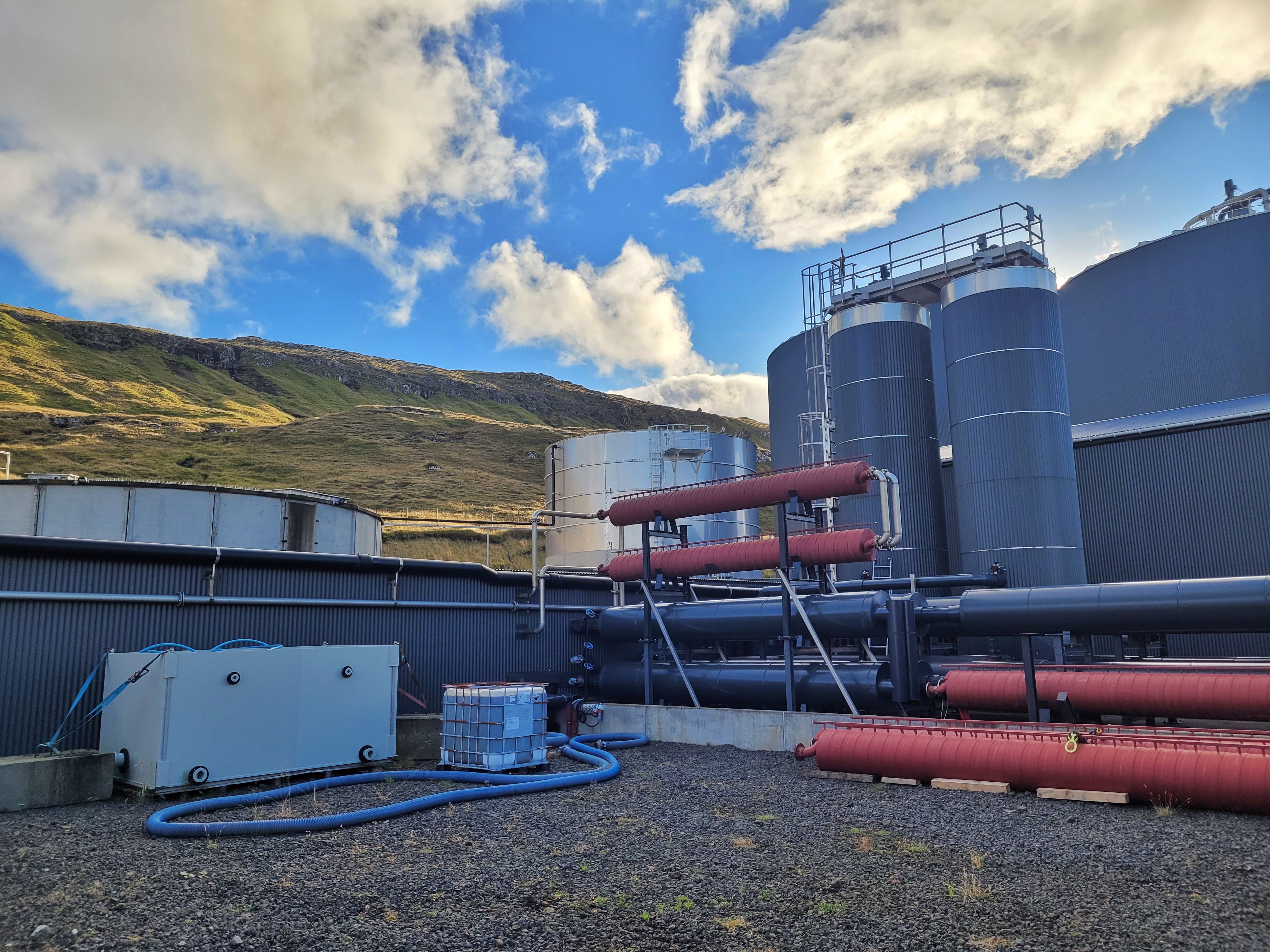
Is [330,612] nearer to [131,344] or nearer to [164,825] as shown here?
[164,825]

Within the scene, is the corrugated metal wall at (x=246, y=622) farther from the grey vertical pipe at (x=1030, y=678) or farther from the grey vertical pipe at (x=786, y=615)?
the grey vertical pipe at (x=1030, y=678)

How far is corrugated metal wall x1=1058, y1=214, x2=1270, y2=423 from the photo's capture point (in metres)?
Result: 28.4

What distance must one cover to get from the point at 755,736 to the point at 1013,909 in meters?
11.0

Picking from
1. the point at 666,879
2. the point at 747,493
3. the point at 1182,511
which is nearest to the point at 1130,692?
the point at 747,493

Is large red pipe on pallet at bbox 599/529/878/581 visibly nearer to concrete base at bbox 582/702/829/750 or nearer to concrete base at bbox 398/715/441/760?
concrete base at bbox 582/702/829/750

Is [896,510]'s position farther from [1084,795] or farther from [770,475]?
[1084,795]

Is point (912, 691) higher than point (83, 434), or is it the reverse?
point (83, 434)

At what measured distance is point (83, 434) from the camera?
81188 millimetres

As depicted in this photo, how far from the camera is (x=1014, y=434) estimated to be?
20531 mm

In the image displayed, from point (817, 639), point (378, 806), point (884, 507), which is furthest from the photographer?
point (884, 507)

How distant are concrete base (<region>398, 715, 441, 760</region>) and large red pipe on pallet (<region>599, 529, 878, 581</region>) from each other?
659cm

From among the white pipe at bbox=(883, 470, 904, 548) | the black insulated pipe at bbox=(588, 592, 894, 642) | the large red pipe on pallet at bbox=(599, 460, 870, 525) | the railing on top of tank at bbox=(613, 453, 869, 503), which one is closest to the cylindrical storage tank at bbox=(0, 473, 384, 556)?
the black insulated pipe at bbox=(588, 592, 894, 642)

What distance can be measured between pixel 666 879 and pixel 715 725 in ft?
34.4

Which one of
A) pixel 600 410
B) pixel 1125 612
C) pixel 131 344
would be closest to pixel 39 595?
pixel 1125 612
